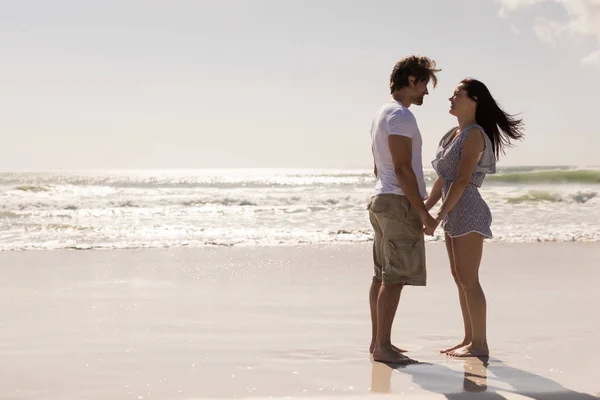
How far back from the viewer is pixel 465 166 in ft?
13.8

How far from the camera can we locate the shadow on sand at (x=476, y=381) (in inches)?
140

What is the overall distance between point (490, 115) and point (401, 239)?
94cm

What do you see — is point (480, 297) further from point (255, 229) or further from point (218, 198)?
point (218, 198)

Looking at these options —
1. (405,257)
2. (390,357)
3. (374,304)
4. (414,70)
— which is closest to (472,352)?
(390,357)

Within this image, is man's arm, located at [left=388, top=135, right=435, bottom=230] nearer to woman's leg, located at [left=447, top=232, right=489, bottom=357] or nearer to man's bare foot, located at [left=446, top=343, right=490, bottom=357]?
woman's leg, located at [left=447, top=232, right=489, bottom=357]

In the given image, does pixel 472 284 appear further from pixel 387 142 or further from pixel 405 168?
pixel 387 142

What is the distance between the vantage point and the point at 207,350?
4574 mm

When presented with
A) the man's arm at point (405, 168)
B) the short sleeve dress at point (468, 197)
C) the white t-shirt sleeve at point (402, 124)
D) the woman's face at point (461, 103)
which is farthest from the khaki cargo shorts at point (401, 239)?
the woman's face at point (461, 103)

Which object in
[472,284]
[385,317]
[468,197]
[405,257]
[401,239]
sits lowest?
[385,317]

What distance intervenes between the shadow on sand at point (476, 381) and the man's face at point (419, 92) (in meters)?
1.58

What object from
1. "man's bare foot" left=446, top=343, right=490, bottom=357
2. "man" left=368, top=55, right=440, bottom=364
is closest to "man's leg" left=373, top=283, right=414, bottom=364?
"man" left=368, top=55, right=440, bottom=364

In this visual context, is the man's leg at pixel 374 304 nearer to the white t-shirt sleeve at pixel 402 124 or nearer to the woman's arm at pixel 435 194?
the woman's arm at pixel 435 194

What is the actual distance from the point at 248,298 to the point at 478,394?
325 centimetres

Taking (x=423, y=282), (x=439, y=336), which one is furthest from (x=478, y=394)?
(x=439, y=336)
